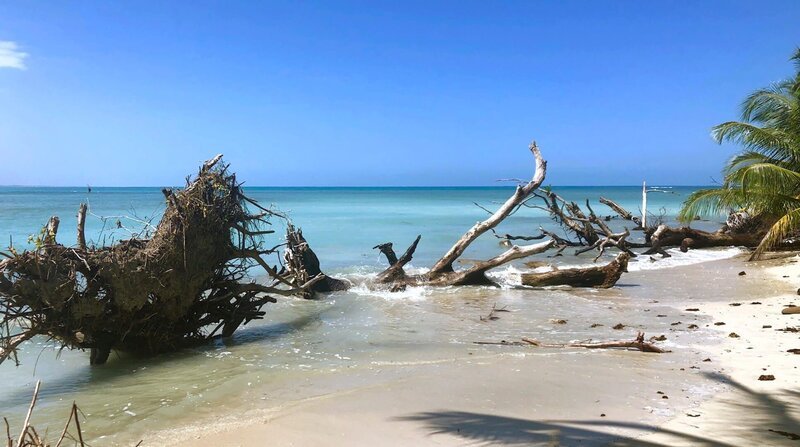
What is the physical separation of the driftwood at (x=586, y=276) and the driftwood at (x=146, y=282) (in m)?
6.68

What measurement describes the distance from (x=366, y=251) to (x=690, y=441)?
1670 centimetres

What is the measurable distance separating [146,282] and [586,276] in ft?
30.5

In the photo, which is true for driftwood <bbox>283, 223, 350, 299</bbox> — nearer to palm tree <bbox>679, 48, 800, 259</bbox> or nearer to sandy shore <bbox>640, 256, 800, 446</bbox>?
sandy shore <bbox>640, 256, 800, 446</bbox>

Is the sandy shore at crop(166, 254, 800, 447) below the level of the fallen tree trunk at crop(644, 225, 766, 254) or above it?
below

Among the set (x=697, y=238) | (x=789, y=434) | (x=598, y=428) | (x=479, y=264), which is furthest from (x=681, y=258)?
(x=598, y=428)

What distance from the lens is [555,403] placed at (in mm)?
5020

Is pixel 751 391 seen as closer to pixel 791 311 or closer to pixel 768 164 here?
pixel 791 311

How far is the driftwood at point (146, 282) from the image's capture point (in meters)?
5.87

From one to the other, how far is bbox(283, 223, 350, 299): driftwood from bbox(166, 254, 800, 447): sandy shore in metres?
4.52

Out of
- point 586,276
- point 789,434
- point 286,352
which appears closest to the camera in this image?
point 789,434

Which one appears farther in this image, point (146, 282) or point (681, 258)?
point (681, 258)

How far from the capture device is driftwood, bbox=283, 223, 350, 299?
10.5 metres

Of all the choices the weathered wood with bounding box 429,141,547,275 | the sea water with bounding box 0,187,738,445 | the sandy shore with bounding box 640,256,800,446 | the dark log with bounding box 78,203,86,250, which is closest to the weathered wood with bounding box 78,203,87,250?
the dark log with bounding box 78,203,86,250

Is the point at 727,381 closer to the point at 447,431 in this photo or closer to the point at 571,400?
the point at 571,400
